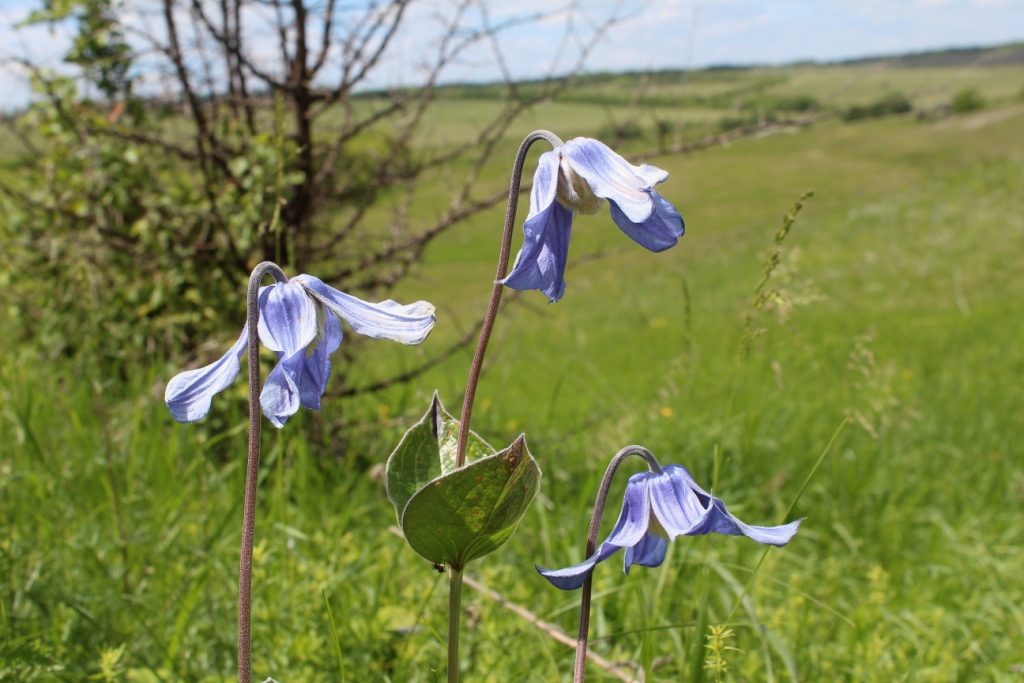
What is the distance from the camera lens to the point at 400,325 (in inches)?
49.7

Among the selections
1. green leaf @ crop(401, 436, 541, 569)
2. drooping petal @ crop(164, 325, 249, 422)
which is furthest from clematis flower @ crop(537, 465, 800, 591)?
drooping petal @ crop(164, 325, 249, 422)

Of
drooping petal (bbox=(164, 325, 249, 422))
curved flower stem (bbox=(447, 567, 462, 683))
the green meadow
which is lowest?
the green meadow

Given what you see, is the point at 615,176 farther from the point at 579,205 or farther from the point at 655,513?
the point at 655,513

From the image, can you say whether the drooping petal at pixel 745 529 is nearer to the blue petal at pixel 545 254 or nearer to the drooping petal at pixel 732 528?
the drooping petal at pixel 732 528

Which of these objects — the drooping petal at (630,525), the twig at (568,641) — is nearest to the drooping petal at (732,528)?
the drooping petal at (630,525)

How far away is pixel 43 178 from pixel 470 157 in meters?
2.95

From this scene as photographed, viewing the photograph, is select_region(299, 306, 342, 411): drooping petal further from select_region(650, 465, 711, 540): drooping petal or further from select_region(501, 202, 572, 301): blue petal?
select_region(650, 465, 711, 540): drooping petal

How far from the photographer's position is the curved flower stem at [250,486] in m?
1.22

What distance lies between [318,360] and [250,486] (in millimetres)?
239

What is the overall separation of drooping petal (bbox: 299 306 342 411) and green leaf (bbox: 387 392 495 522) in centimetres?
19

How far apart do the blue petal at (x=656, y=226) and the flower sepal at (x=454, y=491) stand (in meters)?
0.37

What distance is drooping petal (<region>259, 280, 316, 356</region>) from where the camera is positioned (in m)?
1.27

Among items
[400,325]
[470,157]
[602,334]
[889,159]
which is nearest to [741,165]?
[889,159]

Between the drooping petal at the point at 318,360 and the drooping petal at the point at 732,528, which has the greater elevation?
the drooping petal at the point at 318,360
